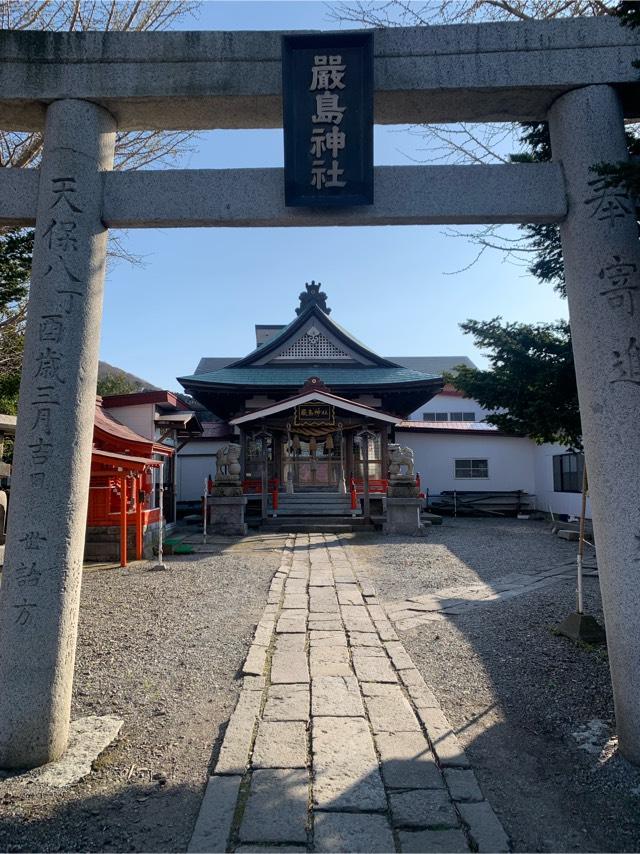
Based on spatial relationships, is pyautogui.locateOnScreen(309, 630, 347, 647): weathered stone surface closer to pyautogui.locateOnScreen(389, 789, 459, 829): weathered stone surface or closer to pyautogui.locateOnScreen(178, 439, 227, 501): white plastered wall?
pyautogui.locateOnScreen(389, 789, 459, 829): weathered stone surface

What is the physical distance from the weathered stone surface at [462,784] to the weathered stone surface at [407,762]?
6 cm

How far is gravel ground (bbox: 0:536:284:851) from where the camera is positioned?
2691mm

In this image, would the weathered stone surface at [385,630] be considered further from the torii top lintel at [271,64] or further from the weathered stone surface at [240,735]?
the torii top lintel at [271,64]

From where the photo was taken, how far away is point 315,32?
12.2 feet

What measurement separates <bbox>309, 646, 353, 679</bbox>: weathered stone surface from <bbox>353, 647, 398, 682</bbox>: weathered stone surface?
88 mm

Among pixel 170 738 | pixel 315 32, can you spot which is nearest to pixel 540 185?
pixel 315 32

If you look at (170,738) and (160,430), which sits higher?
(160,430)

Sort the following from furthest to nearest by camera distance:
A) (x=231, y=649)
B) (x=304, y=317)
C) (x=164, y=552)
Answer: (x=304, y=317), (x=164, y=552), (x=231, y=649)

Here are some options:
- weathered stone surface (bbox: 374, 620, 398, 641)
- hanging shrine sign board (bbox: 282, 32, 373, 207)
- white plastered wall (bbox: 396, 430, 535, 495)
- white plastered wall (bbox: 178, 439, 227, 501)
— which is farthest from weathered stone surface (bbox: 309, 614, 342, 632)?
white plastered wall (bbox: 178, 439, 227, 501)

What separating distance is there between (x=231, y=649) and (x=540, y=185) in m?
4.93

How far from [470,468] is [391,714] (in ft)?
62.2

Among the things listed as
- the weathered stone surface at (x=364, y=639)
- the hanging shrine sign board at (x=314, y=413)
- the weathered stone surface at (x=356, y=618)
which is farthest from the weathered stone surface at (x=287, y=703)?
the hanging shrine sign board at (x=314, y=413)

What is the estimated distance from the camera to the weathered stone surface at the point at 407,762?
9.96ft

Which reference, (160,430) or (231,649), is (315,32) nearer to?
(231,649)
